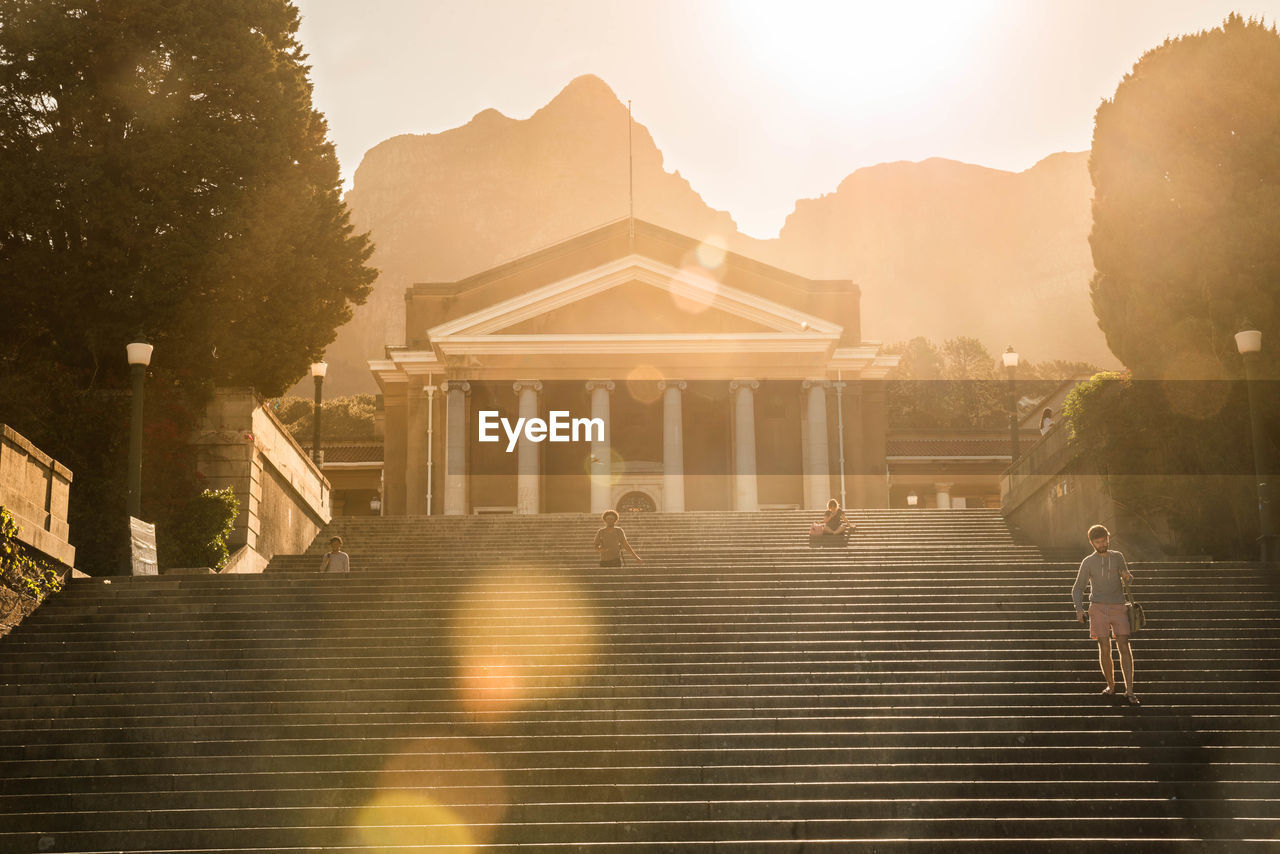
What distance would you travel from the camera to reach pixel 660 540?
22.8m

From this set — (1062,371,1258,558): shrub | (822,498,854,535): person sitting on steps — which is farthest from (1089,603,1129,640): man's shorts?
(822,498,854,535): person sitting on steps

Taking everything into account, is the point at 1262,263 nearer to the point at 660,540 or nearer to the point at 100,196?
the point at 660,540

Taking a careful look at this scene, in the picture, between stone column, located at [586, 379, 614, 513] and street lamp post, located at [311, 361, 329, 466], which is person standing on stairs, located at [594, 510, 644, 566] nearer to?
street lamp post, located at [311, 361, 329, 466]

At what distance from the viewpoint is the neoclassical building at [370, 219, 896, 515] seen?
34.1 metres

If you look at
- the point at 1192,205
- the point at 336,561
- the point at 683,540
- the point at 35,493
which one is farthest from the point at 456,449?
the point at 1192,205

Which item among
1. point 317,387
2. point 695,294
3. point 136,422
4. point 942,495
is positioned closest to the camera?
point 136,422

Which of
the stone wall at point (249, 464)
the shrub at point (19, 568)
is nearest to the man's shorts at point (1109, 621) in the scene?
the shrub at point (19, 568)

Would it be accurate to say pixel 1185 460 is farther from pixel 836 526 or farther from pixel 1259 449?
pixel 836 526

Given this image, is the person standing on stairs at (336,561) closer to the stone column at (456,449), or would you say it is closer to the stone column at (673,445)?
the stone column at (456,449)

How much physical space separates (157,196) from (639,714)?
53.1 feet

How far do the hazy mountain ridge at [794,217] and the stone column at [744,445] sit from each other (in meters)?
126

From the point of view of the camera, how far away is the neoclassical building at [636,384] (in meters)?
34.1

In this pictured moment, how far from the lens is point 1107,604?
459 inches

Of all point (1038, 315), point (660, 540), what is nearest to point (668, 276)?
point (660, 540)
